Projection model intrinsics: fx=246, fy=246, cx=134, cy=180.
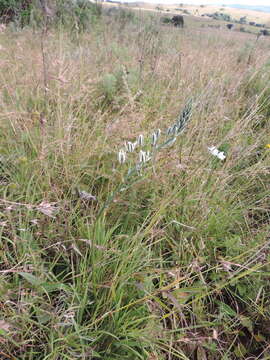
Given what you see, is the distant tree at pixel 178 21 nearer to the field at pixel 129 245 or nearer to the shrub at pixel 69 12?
the shrub at pixel 69 12

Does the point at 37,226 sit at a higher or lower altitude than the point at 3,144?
lower

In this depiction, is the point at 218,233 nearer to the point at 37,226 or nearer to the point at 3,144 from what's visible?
the point at 37,226

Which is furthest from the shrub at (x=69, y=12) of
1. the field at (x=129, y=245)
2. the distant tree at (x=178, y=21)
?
the distant tree at (x=178, y=21)

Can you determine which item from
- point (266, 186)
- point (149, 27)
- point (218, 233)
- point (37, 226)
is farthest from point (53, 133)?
point (149, 27)

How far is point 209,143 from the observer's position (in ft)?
6.35

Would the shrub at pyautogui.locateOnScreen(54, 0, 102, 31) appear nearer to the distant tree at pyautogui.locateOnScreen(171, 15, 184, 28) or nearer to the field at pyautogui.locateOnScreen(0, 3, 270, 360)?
the field at pyautogui.locateOnScreen(0, 3, 270, 360)

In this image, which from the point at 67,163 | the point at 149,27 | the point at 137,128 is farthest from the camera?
the point at 149,27

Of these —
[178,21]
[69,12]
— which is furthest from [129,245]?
[178,21]

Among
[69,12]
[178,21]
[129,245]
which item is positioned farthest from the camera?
[178,21]

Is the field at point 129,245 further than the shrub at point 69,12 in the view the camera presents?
No

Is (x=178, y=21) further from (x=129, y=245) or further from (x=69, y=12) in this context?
(x=129, y=245)

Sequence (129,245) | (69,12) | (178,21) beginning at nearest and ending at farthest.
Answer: (129,245)
(69,12)
(178,21)

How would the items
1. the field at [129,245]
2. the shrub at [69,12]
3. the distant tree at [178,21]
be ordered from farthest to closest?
the distant tree at [178,21]
the shrub at [69,12]
the field at [129,245]

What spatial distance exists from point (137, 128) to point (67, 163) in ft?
2.14
